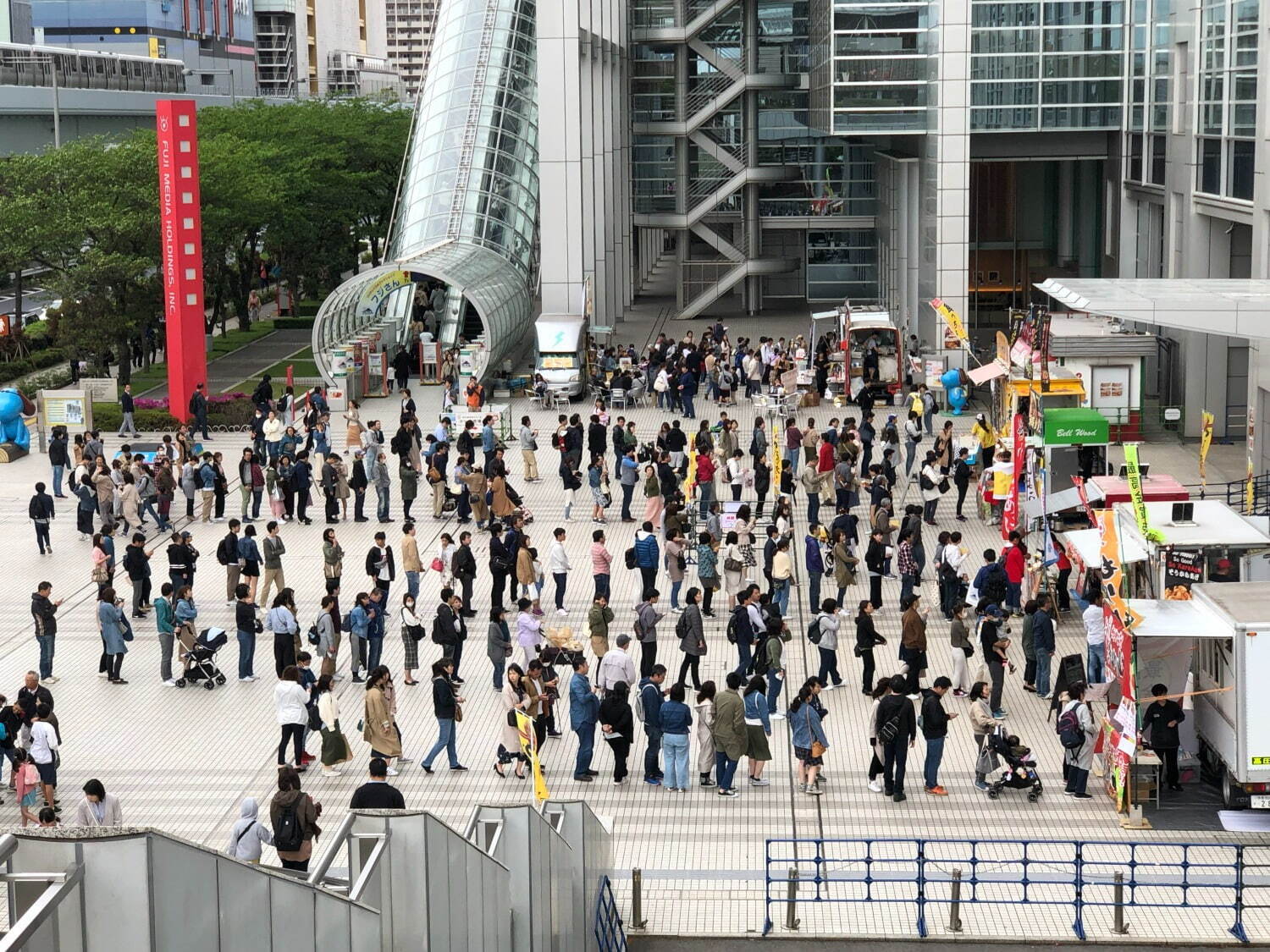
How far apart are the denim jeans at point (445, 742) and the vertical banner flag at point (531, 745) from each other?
101cm

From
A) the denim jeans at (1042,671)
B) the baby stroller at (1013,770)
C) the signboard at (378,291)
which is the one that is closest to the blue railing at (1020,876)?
the baby stroller at (1013,770)

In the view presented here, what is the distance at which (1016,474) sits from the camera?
2597 cm

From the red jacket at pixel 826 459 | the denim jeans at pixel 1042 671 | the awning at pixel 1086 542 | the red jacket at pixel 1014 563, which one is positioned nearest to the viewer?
the denim jeans at pixel 1042 671

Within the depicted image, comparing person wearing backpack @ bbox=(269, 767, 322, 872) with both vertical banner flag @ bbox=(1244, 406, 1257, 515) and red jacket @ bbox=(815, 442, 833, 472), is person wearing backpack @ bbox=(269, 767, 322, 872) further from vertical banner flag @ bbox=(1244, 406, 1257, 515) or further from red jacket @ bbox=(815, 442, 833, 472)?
red jacket @ bbox=(815, 442, 833, 472)

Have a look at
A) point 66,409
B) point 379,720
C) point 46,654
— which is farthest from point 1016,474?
point 66,409

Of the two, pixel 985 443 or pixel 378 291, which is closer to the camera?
pixel 985 443

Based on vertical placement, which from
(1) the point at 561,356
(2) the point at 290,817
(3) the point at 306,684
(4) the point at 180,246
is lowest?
(3) the point at 306,684

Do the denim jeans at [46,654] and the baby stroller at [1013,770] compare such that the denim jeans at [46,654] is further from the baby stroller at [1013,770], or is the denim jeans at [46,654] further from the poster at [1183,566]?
the poster at [1183,566]

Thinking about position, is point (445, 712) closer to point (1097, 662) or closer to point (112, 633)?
point (112, 633)

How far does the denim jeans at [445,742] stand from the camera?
17.4 meters

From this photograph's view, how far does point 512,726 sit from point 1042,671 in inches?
246

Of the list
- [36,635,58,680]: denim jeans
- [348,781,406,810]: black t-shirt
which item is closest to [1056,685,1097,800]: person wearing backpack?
[348,781,406,810]: black t-shirt

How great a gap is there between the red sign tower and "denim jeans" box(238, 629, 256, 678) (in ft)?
61.2

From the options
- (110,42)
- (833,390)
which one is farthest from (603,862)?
(110,42)
